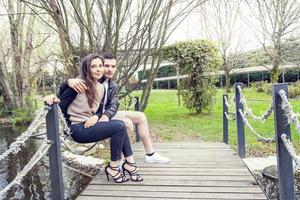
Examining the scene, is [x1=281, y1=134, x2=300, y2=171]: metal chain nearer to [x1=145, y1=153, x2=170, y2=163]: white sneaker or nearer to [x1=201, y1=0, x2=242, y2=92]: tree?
[x1=145, y1=153, x2=170, y2=163]: white sneaker

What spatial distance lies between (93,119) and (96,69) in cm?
40

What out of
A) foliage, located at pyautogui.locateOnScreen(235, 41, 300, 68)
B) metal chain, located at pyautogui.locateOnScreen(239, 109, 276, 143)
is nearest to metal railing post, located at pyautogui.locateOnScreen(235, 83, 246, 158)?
metal chain, located at pyautogui.locateOnScreen(239, 109, 276, 143)

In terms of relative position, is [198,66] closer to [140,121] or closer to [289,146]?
[140,121]

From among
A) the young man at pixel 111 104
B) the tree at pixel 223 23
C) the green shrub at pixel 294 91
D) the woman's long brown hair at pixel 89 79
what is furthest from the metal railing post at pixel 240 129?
the tree at pixel 223 23

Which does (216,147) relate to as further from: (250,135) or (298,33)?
(298,33)

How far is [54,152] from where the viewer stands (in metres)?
2.44

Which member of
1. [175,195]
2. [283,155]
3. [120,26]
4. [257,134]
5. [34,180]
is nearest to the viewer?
[283,155]

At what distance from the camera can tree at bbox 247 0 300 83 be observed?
1230 cm

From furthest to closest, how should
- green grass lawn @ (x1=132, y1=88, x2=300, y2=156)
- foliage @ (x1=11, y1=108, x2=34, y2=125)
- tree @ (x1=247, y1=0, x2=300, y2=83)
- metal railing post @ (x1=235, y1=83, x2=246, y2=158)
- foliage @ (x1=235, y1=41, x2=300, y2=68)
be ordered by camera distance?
foliage @ (x1=235, y1=41, x2=300, y2=68), tree @ (x1=247, y1=0, x2=300, y2=83), foliage @ (x1=11, y1=108, x2=34, y2=125), green grass lawn @ (x1=132, y1=88, x2=300, y2=156), metal railing post @ (x1=235, y1=83, x2=246, y2=158)

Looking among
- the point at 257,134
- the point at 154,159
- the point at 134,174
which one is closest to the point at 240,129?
the point at 257,134

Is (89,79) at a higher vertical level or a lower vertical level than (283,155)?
higher

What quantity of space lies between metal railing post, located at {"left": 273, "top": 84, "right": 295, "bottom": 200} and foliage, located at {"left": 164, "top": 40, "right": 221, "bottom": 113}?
6.47 m

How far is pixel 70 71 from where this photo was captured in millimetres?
5820

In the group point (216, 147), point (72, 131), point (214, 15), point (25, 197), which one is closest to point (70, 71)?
point (25, 197)
